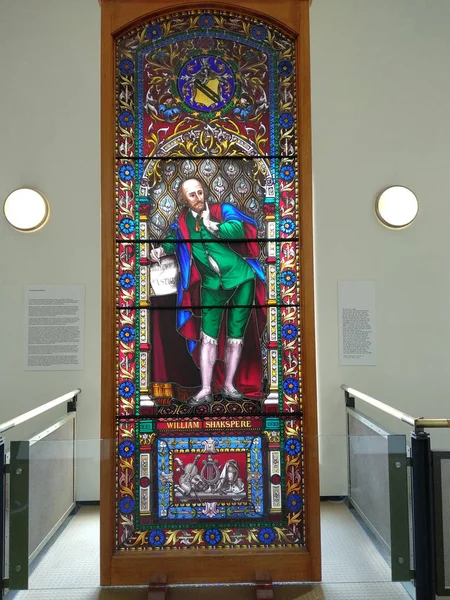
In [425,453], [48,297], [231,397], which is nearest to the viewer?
[425,453]

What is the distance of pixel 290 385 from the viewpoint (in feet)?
10.7

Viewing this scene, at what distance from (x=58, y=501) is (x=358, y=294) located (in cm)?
285

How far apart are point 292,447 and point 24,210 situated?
2888 mm

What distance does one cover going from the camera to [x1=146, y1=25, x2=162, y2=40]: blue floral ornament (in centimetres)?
333

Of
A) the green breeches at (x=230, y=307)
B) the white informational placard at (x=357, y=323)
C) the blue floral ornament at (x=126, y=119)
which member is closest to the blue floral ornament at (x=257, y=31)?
the blue floral ornament at (x=126, y=119)

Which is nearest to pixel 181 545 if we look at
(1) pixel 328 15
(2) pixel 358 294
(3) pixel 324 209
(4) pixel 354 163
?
(2) pixel 358 294

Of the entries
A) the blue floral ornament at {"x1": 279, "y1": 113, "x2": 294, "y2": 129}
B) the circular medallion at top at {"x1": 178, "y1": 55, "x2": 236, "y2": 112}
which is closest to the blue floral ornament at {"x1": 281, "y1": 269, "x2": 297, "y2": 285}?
the blue floral ornament at {"x1": 279, "y1": 113, "x2": 294, "y2": 129}

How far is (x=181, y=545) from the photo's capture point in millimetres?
3084

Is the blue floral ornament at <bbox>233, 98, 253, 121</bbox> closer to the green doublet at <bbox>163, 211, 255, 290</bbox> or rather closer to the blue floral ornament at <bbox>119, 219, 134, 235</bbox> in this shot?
the green doublet at <bbox>163, 211, 255, 290</bbox>

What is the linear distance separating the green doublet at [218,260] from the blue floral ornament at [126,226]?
0.30 metres

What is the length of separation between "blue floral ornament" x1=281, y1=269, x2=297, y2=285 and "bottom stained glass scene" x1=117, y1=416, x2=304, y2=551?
0.74m

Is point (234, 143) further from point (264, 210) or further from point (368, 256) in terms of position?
point (368, 256)

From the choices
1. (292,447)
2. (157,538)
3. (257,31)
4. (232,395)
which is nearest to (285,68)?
(257,31)

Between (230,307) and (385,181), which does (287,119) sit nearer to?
(230,307)
